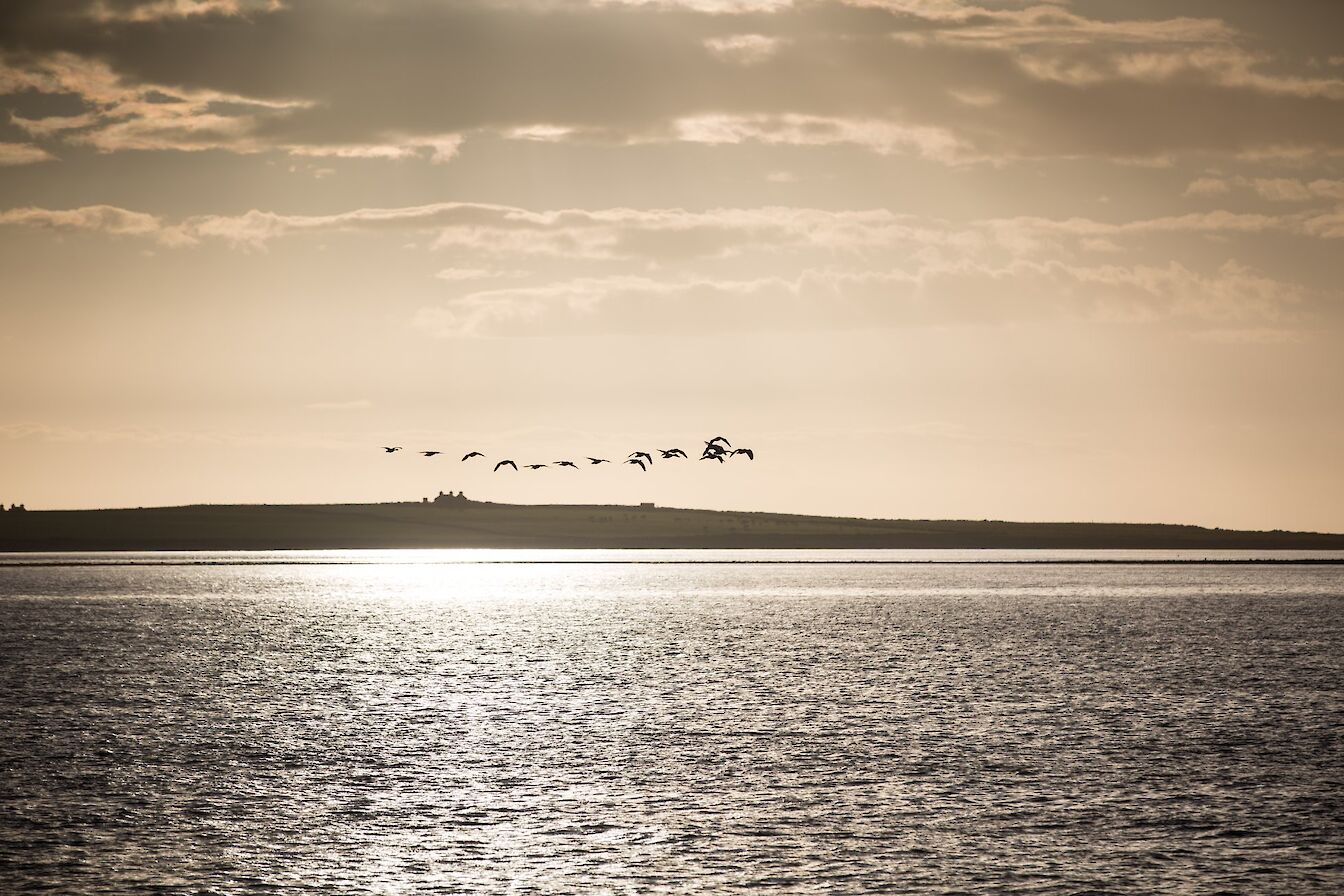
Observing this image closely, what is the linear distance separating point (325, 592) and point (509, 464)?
8487 centimetres

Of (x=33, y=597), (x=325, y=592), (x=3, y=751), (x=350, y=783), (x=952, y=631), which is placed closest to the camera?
(x=350, y=783)

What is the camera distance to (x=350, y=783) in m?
40.0

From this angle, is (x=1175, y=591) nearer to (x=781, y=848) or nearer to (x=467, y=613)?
(x=467, y=613)

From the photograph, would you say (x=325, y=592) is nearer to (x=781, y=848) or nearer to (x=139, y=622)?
(x=139, y=622)

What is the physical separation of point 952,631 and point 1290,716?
50.7m

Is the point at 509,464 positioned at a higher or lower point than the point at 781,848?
higher

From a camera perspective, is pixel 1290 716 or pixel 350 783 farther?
pixel 1290 716

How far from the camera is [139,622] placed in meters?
115

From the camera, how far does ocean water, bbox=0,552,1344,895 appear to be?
2988 cm

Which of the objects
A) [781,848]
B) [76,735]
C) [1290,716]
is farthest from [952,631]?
[781,848]

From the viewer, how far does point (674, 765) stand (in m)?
42.7

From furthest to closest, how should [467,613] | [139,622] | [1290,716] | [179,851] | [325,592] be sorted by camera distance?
[325,592] → [467,613] → [139,622] → [1290,716] → [179,851]

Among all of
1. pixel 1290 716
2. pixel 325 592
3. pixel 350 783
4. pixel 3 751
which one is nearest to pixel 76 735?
pixel 3 751

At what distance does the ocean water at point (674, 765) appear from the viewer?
2988 cm
